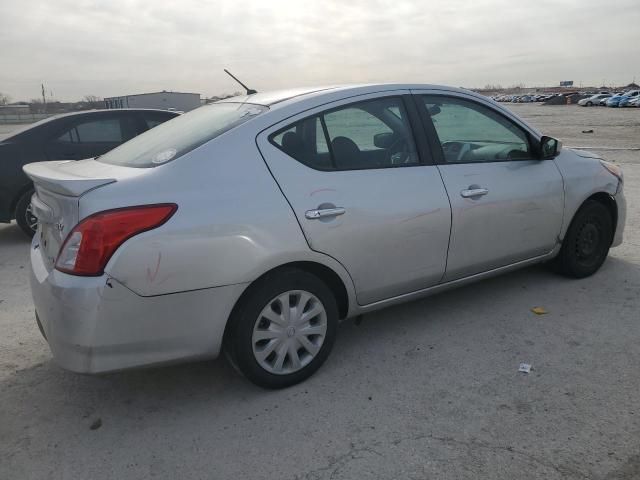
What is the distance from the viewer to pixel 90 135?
675cm

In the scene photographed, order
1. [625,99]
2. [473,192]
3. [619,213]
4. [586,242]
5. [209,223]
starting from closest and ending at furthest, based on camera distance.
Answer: [209,223] < [473,192] < [586,242] < [619,213] < [625,99]

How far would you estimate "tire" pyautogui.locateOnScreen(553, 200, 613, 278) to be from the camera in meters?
4.25

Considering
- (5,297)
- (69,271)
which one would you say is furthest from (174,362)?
(5,297)

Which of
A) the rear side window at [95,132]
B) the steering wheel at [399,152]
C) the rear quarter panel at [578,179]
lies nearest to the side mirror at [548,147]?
the rear quarter panel at [578,179]

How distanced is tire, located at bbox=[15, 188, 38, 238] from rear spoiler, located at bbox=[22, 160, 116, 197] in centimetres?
350

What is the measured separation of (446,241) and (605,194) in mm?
1916

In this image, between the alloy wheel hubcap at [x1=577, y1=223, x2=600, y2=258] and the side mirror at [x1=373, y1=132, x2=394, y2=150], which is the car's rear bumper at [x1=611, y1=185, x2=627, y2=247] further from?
the side mirror at [x1=373, y1=132, x2=394, y2=150]

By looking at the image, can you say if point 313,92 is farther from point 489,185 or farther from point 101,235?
point 101,235

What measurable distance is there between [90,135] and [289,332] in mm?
5136

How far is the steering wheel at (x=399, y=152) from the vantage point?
10.7 feet

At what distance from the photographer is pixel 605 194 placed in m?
4.39

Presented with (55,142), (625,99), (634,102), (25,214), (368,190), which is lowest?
(25,214)

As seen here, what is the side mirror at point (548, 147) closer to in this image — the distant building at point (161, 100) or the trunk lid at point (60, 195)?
the trunk lid at point (60, 195)

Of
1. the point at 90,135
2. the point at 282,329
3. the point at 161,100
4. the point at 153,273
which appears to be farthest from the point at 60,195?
the point at 161,100
